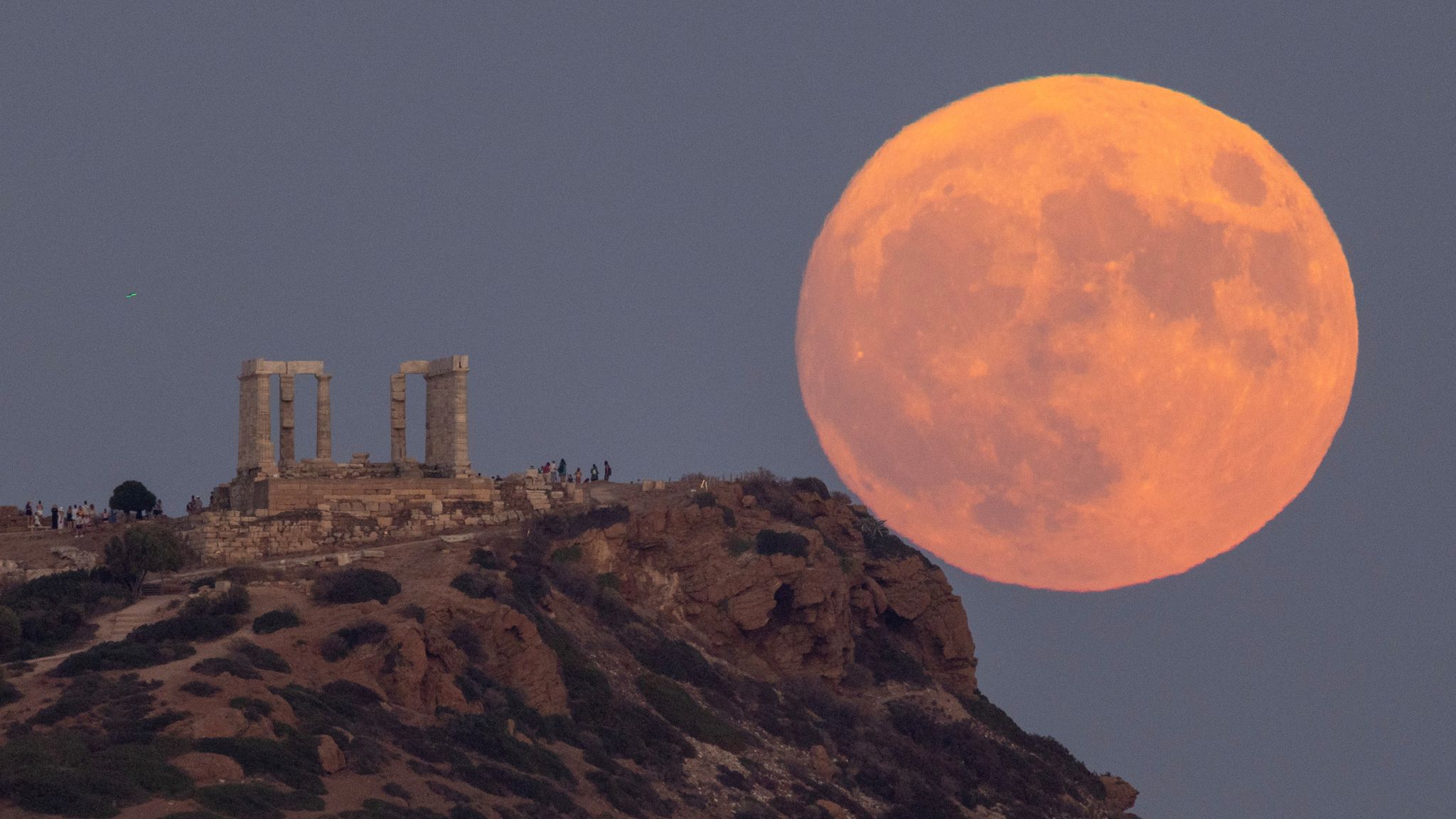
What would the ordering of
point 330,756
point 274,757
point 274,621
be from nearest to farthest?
point 274,757 < point 330,756 < point 274,621

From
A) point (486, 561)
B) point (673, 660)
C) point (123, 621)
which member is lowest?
point (673, 660)

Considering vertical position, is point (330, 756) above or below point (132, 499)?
below

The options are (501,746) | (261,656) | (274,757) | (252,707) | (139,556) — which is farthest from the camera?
(139,556)

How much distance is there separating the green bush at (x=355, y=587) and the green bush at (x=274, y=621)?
213cm

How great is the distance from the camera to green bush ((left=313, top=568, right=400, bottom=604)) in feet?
203

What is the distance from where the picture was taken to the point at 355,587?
62312 millimetres

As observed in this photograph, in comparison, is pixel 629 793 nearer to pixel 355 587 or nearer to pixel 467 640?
pixel 467 640

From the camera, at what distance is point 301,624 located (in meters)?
59.4

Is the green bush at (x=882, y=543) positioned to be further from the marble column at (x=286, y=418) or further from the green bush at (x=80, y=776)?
the green bush at (x=80, y=776)

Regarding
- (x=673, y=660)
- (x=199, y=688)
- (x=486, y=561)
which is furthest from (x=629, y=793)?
(x=486, y=561)

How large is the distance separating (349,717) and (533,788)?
15.7ft

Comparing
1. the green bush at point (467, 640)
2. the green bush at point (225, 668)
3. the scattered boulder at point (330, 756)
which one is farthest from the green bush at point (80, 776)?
the green bush at point (467, 640)

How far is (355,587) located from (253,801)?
16.0 m

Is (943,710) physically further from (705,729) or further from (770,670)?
(705,729)
